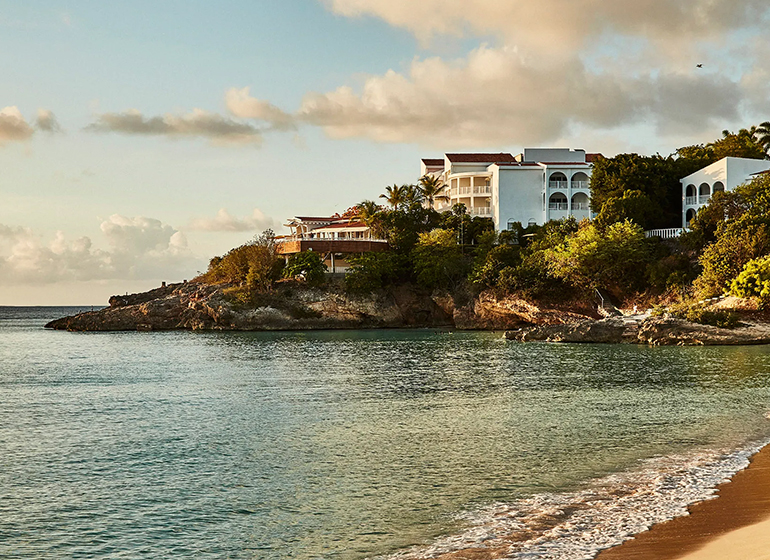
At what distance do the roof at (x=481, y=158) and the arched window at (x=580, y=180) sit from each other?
35.2 ft

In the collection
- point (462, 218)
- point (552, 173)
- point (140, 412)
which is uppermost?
point (552, 173)

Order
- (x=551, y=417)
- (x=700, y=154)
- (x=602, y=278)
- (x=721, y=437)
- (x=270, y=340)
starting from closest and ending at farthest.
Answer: (x=721, y=437) < (x=551, y=417) < (x=270, y=340) < (x=602, y=278) < (x=700, y=154)

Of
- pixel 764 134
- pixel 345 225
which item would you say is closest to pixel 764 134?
pixel 764 134

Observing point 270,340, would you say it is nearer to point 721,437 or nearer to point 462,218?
point 462,218

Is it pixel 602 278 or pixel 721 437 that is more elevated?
pixel 602 278

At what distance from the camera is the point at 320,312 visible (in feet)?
262

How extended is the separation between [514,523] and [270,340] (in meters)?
52.6

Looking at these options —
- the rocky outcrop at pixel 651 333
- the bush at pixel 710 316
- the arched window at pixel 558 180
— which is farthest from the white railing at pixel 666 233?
the rocky outcrop at pixel 651 333

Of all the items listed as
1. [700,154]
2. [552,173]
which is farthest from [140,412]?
[700,154]

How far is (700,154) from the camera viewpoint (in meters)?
81.9

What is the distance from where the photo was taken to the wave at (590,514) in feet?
34.6

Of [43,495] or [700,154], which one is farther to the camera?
[700,154]

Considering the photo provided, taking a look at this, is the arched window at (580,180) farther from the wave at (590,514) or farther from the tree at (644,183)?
the wave at (590,514)

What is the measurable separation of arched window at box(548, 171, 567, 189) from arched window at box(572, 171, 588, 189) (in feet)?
3.48
